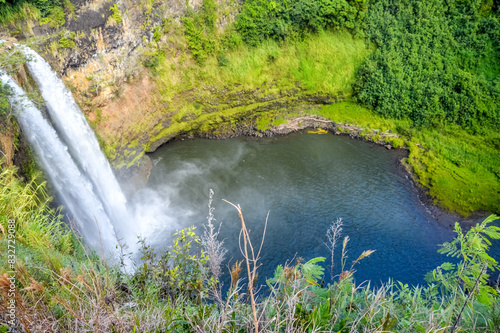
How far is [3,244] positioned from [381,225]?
13.8 metres

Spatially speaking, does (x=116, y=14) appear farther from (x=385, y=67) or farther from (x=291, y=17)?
(x=385, y=67)

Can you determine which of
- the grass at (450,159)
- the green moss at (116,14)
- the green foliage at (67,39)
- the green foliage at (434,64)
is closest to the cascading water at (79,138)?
the green foliage at (67,39)

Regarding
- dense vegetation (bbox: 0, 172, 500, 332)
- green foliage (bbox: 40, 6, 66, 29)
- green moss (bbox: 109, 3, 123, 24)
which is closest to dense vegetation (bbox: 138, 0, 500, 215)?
green moss (bbox: 109, 3, 123, 24)

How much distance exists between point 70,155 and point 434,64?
22.6 meters

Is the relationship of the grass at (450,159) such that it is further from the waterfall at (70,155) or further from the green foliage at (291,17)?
the waterfall at (70,155)

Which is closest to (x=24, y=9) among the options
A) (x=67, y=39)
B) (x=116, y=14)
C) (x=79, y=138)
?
(x=67, y=39)

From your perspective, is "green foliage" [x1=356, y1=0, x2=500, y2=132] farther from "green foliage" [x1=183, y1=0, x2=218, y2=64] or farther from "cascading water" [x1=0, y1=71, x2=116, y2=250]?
"cascading water" [x1=0, y1=71, x2=116, y2=250]

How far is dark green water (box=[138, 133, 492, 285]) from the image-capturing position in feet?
42.2

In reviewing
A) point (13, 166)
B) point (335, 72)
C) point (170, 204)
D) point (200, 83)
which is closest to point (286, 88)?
point (335, 72)

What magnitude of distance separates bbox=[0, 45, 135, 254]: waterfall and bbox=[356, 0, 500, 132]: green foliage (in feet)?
56.7

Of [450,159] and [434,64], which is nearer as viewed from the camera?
[450,159]

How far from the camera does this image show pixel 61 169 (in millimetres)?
11133

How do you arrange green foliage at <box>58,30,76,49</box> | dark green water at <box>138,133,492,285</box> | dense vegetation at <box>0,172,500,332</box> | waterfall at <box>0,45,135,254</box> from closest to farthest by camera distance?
1. dense vegetation at <box>0,172,500,332</box>
2. waterfall at <box>0,45,135,254</box>
3. dark green water at <box>138,133,492,285</box>
4. green foliage at <box>58,30,76,49</box>

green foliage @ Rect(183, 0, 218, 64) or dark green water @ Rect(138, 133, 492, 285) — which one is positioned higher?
green foliage @ Rect(183, 0, 218, 64)
